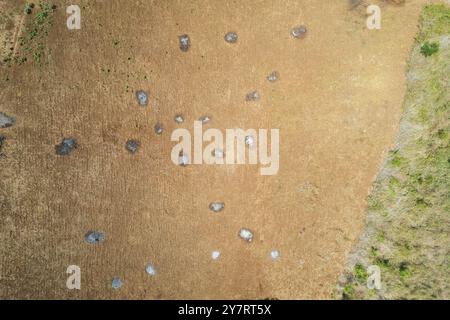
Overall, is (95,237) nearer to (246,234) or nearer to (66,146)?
(66,146)

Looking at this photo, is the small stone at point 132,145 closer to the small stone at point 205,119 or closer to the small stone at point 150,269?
the small stone at point 205,119

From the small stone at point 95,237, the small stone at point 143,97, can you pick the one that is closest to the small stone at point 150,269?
the small stone at point 95,237

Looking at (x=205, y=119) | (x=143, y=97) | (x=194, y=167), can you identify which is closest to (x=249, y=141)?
(x=205, y=119)

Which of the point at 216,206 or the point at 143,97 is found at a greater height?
the point at 143,97

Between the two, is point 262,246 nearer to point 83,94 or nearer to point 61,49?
point 83,94

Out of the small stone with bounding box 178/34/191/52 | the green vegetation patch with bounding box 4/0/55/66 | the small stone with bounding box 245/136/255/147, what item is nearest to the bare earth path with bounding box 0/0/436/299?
the small stone with bounding box 178/34/191/52

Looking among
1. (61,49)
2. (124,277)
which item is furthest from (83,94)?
(124,277)
